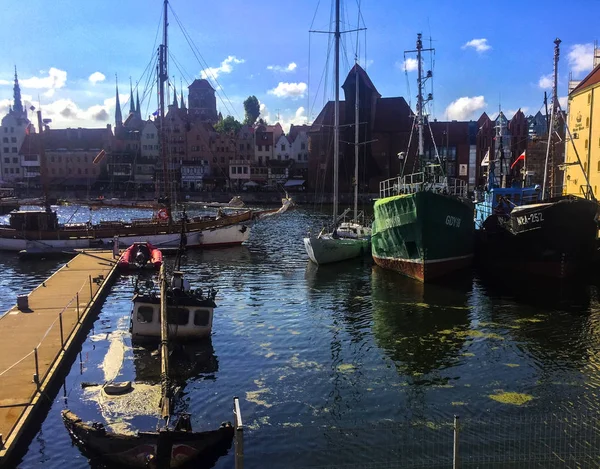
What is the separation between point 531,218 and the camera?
31266 mm

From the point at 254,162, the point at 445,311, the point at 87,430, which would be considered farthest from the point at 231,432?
the point at 254,162

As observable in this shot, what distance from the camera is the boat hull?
3072cm

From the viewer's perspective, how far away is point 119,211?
10594 cm

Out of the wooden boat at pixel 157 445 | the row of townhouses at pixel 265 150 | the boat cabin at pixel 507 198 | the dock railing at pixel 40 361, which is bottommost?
the wooden boat at pixel 157 445

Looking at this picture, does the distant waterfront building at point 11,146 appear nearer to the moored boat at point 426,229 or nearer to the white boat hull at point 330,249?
the white boat hull at point 330,249

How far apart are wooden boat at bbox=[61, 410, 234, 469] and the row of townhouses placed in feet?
265

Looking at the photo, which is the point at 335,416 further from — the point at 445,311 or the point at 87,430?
the point at 445,311

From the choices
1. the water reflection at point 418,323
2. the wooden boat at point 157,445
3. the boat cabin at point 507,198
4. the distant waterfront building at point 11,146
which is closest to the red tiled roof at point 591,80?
the boat cabin at point 507,198

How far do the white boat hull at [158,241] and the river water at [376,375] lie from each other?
50.9ft

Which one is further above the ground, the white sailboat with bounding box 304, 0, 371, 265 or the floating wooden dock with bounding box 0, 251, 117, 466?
the white sailboat with bounding box 304, 0, 371, 265

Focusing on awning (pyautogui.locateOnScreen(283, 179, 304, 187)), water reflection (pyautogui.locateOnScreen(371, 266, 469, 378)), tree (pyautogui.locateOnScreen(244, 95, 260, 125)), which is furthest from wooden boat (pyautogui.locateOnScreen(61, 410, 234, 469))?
tree (pyautogui.locateOnScreen(244, 95, 260, 125))

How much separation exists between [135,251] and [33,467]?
27078mm

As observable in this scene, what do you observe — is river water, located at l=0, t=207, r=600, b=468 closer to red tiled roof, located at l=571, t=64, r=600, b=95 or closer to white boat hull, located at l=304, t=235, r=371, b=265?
white boat hull, located at l=304, t=235, r=371, b=265

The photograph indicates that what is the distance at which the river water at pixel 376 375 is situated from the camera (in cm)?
1232
